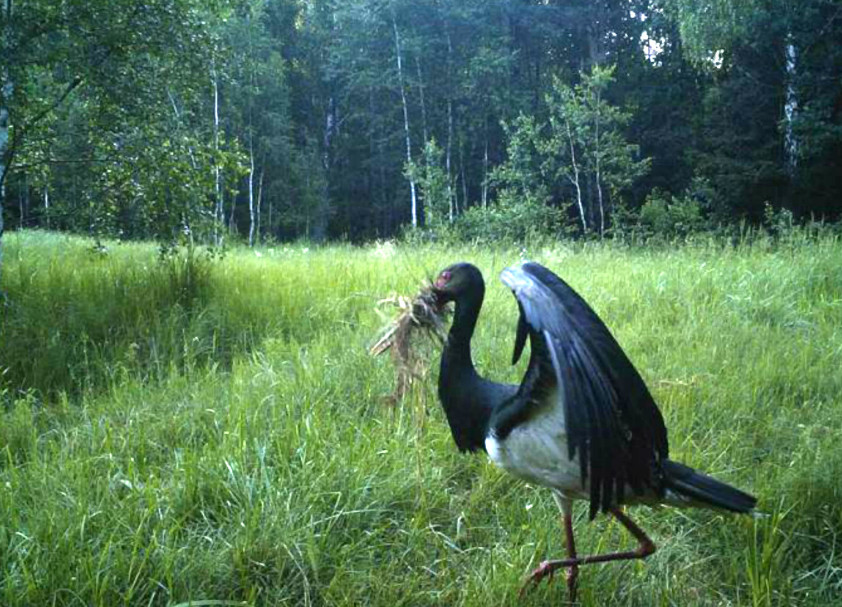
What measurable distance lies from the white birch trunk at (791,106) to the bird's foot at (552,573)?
61.7 feet

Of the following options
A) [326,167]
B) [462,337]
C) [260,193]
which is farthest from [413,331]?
[326,167]

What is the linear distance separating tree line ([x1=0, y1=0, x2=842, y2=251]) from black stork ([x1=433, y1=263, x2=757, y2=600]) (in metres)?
4.40

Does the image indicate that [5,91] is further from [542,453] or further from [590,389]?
[590,389]

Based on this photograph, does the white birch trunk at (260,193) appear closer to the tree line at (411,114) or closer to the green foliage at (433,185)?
the tree line at (411,114)

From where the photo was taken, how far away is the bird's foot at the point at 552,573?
2.47m

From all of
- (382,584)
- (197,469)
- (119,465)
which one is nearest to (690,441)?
(382,584)

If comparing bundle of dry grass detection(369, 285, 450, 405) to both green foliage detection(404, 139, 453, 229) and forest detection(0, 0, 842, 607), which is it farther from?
green foliage detection(404, 139, 453, 229)

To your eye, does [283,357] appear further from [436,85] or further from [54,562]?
[436,85]

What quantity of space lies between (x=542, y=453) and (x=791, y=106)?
19351mm

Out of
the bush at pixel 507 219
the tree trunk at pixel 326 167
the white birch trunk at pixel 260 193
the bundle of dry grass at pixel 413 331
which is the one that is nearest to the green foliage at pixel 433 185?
the bush at pixel 507 219

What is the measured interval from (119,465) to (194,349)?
5.90ft

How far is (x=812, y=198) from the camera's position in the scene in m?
19.0

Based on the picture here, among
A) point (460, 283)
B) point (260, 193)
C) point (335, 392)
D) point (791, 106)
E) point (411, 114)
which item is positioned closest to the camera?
point (460, 283)

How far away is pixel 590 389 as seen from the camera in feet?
6.43
